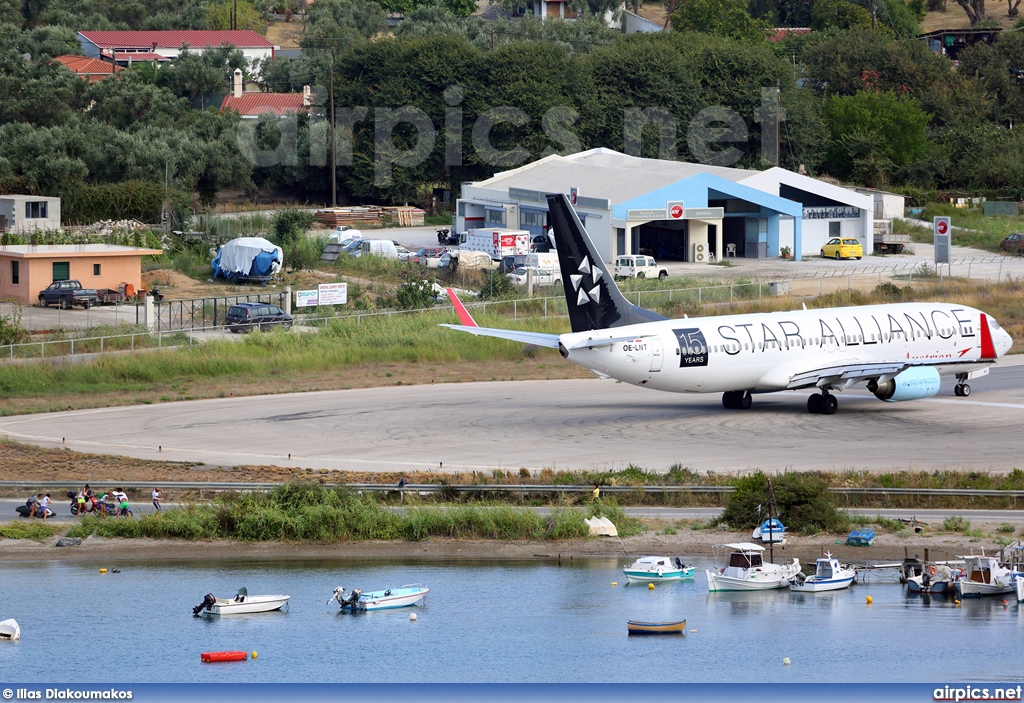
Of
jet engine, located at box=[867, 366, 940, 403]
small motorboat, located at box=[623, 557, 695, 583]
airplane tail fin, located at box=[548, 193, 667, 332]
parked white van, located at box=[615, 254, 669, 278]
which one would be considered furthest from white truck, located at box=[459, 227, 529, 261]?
small motorboat, located at box=[623, 557, 695, 583]

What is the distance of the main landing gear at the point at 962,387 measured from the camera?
63.4 meters

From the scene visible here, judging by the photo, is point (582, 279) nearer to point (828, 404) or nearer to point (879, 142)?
point (828, 404)

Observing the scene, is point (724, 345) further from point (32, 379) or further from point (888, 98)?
point (888, 98)

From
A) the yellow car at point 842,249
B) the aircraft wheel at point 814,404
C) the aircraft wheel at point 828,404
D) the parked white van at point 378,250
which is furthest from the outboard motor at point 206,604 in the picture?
the yellow car at point 842,249

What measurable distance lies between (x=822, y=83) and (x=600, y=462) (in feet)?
476

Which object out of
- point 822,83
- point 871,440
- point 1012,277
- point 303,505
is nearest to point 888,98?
point 822,83

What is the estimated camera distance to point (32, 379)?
6738 cm

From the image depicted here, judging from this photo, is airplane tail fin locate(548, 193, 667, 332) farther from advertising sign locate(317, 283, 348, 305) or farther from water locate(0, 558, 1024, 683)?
advertising sign locate(317, 283, 348, 305)

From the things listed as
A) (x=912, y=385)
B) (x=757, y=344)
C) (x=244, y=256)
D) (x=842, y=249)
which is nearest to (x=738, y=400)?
(x=757, y=344)

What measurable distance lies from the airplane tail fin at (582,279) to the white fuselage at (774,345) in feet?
2.79

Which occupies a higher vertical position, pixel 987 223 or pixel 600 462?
pixel 987 223

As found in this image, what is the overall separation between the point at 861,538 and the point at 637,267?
64.6m

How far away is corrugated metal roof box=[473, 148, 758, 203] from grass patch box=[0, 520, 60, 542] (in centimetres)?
7349

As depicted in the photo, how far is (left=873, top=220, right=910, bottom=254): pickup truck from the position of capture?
12019 centimetres
